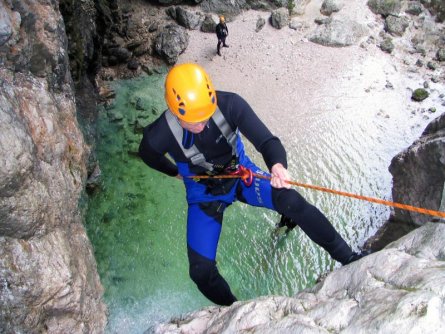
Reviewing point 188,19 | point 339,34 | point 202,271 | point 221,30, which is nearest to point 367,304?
point 202,271

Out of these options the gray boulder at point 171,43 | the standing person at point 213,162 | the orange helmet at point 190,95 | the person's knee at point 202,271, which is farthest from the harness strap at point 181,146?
the gray boulder at point 171,43

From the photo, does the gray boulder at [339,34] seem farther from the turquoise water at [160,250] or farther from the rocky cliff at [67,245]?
the turquoise water at [160,250]

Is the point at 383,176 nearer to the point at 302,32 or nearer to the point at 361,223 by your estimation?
the point at 361,223

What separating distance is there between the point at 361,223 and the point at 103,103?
536 cm

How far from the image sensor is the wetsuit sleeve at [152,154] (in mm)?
3844

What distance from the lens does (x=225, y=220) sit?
5.91 m

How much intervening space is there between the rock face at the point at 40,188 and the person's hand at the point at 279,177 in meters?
2.03

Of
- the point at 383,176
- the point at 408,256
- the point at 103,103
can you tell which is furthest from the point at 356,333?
the point at 103,103

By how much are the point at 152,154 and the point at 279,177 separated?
1.33 metres

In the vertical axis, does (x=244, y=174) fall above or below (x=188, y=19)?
below

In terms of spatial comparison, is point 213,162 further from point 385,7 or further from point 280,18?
point 385,7

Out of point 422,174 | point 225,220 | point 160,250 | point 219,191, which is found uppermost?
point 422,174

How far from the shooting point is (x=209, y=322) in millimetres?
3131

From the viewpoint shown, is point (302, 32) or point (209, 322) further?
point (302, 32)
